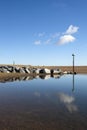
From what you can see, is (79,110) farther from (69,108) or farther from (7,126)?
(7,126)

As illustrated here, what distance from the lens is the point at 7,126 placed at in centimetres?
1055

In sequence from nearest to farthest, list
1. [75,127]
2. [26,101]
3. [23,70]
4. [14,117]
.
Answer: [75,127] → [14,117] → [26,101] → [23,70]

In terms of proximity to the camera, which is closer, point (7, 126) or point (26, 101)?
point (7, 126)

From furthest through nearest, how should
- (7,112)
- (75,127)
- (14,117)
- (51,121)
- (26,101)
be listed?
1. (26,101)
2. (7,112)
3. (14,117)
4. (51,121)
5. (75,127)

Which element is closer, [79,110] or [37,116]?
[37,116]

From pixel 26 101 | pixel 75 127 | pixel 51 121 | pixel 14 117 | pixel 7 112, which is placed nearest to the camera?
pixel 75 127

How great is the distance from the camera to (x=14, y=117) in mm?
12141

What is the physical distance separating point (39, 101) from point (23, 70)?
35.8m

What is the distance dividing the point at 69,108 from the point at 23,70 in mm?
38525

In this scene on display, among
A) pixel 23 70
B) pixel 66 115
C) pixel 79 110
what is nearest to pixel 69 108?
pixel 79 110

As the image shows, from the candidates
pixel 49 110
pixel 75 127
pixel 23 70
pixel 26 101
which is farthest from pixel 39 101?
pixel 23 70

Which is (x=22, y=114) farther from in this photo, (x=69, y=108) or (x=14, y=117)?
(x=69, y=108)

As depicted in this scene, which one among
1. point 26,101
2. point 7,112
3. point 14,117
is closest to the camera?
Answer: point 14,117

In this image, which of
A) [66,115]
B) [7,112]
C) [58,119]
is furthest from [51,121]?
[7,112]
